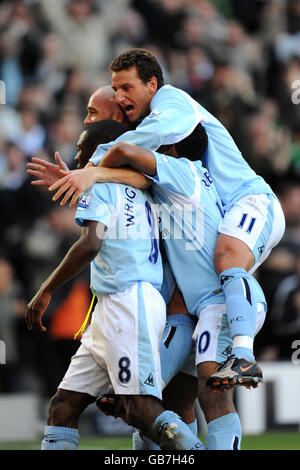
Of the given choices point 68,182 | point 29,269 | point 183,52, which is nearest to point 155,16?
point 183,52

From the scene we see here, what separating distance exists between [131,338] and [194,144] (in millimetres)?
1177

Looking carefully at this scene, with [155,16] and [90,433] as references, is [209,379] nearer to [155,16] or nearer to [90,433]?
[90,433]

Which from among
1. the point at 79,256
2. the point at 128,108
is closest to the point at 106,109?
the point at 128,108

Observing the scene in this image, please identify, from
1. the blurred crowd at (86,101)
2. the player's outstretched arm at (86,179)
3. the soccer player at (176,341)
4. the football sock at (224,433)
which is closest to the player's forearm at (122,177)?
the player's outstretched arm at (86,179)

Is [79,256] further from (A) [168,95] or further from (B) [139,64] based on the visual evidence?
(B) [139,64]

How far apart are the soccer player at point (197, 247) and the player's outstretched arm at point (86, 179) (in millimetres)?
54

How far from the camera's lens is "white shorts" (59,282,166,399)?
4.14 metres

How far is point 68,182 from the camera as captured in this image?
14.1ft

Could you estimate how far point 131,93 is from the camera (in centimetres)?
484

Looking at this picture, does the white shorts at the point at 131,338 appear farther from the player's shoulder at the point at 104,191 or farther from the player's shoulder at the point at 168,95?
the player's shoulder at the point at 168,95

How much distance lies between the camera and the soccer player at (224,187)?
13.8ft

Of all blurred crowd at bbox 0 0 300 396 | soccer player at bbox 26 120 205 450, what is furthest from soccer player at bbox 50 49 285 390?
blurred crowd at bbox 0 0 300 396

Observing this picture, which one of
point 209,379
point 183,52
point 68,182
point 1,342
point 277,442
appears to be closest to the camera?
point 209,379
